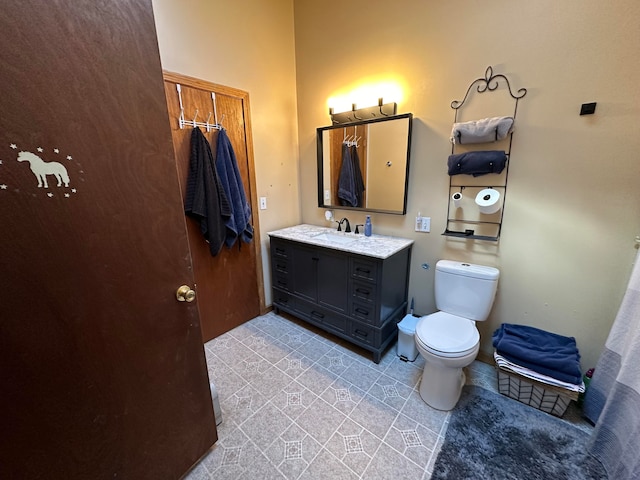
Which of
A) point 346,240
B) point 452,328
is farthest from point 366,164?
point 452,328

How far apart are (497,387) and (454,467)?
0.73 metres

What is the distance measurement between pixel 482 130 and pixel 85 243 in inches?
81.2

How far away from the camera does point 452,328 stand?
5.58 feet

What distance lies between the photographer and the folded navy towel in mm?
1467

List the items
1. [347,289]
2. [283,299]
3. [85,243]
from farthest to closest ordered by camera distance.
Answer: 1. [283,299]
2. [347,289]
3. [85,243]

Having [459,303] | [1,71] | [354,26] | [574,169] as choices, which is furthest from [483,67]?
[1,71]

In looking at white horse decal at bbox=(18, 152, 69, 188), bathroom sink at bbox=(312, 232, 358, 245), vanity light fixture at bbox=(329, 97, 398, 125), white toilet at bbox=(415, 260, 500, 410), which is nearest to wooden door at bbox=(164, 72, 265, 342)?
bathroom sink at bbox=(312, 232, 358, 245)

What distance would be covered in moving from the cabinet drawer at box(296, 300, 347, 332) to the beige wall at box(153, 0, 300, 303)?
0.52 metres

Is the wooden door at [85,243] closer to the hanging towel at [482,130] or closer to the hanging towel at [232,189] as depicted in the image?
the hanging towel at [232,189]

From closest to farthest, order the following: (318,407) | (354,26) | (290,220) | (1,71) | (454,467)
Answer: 1. (1,71)
2. (454,467)
3. (318,407)
4. (354,26)
5. (290,220)

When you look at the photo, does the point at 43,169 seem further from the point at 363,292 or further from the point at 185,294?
the point at 363,292

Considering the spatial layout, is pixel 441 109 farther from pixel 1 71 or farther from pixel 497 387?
pixel 1 71

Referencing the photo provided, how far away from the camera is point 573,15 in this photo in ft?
4.58

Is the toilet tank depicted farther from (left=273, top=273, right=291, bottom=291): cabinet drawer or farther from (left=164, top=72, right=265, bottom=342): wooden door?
(left=164, top=72, right=265, bottom=342): wooden door
